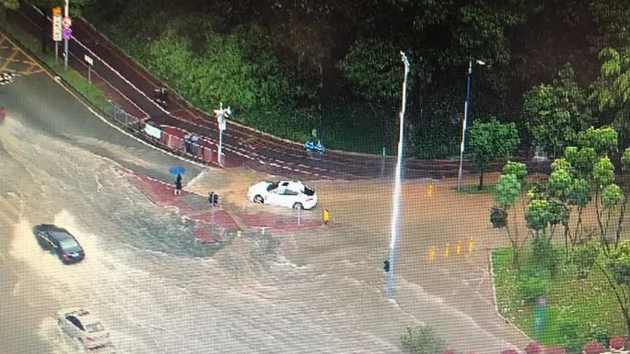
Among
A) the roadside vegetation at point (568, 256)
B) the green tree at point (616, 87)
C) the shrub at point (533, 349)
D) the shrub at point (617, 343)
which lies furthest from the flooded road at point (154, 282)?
the green tree at point (616, 87)

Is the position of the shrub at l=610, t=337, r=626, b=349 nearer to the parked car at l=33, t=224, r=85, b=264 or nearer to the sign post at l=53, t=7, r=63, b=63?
the parked car at l=33, t=224, r=85, b=264

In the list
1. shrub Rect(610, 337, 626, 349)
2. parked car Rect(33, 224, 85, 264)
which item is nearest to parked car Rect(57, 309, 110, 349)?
parked car Rect(33, 224, 85, 264)

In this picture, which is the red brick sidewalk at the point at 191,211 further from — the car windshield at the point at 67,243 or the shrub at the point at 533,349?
the shrub at the point at 533,349

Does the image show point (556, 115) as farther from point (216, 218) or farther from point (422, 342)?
point (422, 342)

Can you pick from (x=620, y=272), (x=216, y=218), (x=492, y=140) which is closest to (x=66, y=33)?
(x=216, y=218)

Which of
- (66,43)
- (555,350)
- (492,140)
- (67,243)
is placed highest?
(66,43)

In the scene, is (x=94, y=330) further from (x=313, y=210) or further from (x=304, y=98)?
(x=304, y=98)

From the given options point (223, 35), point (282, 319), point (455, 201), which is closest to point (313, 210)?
point (455, 201)
